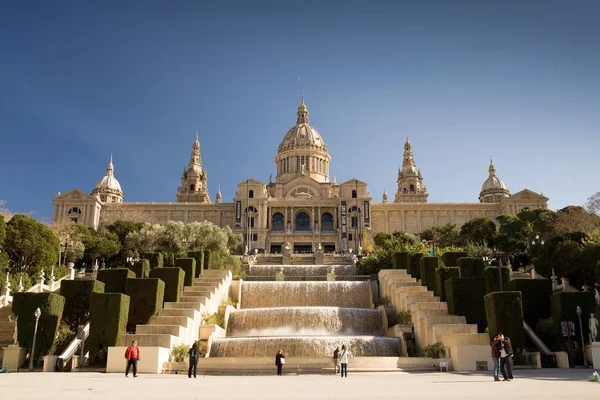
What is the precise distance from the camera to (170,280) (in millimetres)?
31406

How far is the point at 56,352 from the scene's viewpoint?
25484mm

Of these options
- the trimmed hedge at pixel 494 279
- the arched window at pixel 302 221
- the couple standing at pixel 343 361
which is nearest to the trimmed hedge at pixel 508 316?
the trimmed hedge at pixel 494 279

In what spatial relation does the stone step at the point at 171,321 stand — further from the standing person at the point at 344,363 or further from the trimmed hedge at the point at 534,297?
the trimmed hedge at the point at 534,297

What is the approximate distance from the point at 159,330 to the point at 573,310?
17280mm

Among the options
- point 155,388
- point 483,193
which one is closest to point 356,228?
point 483,193

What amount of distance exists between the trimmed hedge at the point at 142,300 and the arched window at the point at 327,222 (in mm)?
67902

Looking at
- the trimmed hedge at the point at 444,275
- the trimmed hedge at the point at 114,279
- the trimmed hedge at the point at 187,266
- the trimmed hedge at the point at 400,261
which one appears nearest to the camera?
the trimmed hedge at the point at 114,279

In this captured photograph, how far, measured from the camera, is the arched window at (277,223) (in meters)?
95.3

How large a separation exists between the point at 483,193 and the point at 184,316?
99.3 m

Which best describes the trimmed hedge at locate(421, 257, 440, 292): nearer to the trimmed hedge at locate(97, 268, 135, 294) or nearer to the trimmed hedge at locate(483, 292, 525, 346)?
the trimmed hedge at locate(483, 292, 525, 346)

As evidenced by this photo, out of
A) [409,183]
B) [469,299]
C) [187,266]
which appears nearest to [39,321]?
[187,266]

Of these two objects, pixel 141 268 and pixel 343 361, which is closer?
pixel 343 361

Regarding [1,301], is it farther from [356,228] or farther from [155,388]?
[356,228]

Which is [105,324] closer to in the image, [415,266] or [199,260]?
[199,260]
